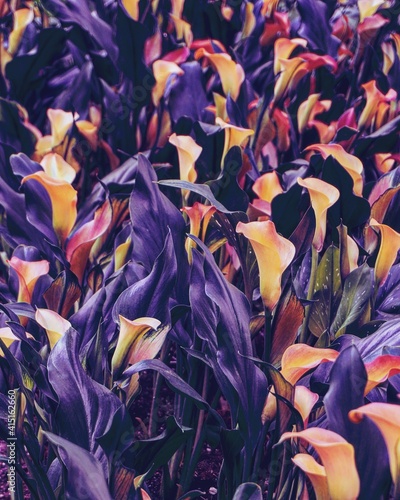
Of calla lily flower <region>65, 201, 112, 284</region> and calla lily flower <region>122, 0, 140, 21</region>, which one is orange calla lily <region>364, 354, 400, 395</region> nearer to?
calla lily flower <region>65, 201, 112, 284</region>

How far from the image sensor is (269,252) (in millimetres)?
890

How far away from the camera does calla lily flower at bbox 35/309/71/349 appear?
909 millimetres

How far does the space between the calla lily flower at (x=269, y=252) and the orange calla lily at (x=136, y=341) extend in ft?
0.48

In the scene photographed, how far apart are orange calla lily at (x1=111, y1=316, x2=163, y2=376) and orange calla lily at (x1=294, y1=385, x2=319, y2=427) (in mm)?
186

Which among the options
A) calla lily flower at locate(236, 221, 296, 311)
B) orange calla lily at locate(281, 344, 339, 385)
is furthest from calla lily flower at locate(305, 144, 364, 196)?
orange calla lily at locate(281, 344, 339, 385)

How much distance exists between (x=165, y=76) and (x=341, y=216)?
535 millimetres

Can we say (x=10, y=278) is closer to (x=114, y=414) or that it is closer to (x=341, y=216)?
(x=114, y=414)

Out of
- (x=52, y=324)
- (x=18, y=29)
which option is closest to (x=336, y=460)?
(x=52, y=324)

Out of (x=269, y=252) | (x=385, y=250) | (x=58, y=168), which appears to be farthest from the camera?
(x=58, y=168)

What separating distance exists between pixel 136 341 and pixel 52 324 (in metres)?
0.11

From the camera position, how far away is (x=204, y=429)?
106 cm

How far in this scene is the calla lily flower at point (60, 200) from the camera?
3.51 ft

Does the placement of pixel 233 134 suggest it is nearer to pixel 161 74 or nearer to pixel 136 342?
pixel 161 74

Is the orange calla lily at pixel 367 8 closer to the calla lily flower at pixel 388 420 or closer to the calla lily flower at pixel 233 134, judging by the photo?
the calla lily flower at pixel 233 134
